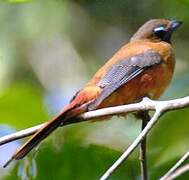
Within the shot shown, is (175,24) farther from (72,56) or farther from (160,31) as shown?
(72,56)

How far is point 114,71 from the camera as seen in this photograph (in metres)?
3.09

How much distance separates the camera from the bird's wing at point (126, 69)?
117 inches

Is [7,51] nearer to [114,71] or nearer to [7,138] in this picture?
[114,71]

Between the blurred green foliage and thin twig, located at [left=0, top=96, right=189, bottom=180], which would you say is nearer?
thin twig, located at [left=0, top=96, right=189, bottom=180]

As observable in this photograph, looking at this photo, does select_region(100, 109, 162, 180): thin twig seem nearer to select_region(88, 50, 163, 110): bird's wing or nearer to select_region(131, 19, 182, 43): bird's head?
select_region(88, 50, 163, 110): bird's wing

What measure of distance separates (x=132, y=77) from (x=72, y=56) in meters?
0.83

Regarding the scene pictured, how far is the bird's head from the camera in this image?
11.3 feet

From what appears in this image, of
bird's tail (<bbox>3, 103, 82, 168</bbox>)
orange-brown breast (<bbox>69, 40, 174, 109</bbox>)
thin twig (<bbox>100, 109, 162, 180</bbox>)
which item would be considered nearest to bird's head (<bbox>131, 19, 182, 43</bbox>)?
orange-brown breast (<bbox>69, 40, 174, 109</bbox>)

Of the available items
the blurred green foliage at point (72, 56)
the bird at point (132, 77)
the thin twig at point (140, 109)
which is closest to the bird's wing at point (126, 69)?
the bird at point (132, 77)

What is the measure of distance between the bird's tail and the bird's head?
105 cm

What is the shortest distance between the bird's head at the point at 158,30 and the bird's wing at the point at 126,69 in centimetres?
24

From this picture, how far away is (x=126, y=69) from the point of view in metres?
3.11

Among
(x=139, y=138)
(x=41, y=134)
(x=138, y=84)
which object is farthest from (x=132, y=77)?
(x=139, y=138)

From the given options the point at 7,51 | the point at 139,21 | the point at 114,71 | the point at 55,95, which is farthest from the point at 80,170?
the point at 139,21
